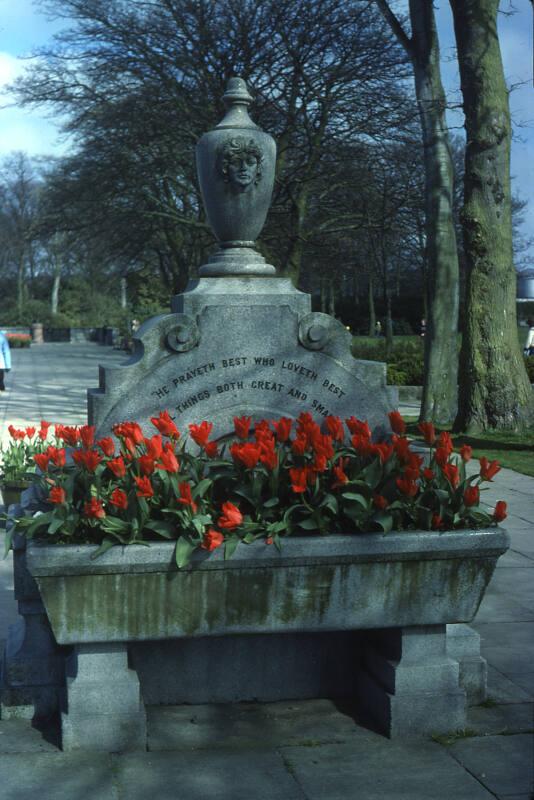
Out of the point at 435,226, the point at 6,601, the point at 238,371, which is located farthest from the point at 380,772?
the point at 435,226

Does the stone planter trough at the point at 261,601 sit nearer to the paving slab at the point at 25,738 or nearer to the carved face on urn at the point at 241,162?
the paving slab at the point at 25,738

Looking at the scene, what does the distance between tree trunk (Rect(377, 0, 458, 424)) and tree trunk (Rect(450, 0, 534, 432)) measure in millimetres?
→ 2227

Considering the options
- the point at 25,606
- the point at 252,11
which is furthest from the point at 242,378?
the point at 252,11

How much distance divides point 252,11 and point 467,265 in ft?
31.4

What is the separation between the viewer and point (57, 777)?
4652 mm

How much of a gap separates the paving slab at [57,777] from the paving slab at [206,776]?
68 mm

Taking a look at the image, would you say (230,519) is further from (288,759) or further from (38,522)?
(288,759)

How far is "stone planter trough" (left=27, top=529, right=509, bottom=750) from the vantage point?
4.79m

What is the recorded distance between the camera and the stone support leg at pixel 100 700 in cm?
491

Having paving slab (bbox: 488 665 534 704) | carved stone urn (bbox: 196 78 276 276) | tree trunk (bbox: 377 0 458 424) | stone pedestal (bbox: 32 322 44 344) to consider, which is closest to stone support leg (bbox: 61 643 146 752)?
paving slab (bbox: 488 665 534 704)

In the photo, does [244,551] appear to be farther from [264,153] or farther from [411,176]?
[411,176]

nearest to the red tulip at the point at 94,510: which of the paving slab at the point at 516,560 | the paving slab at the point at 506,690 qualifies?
the paving slab at the point at 506,690

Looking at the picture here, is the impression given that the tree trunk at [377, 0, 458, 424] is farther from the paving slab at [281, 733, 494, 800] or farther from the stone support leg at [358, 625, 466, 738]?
the paving slab at [281, 733, 494, 800]

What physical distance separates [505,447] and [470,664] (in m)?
11.0
